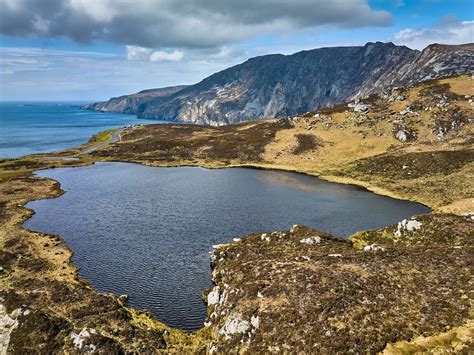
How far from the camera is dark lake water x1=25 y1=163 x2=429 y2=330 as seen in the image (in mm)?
50631

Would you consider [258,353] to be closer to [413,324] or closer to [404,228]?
[413,324]

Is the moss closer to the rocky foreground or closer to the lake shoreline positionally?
the lake shoreline

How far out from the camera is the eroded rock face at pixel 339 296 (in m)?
33.3

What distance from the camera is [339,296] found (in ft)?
124

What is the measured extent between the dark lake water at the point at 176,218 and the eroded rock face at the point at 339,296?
612cm

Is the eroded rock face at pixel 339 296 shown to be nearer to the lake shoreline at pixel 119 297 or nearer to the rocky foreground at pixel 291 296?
the rocky foreground at pixel 291 296

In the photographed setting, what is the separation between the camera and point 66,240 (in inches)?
2648

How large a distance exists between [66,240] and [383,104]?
5493 inches

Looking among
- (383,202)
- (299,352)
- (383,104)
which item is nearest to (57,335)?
(299,352)

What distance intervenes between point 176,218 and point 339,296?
46160mm

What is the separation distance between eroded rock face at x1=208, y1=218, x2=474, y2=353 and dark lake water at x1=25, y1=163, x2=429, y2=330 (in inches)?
241

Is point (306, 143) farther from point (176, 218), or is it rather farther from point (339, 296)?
point (339, 296)

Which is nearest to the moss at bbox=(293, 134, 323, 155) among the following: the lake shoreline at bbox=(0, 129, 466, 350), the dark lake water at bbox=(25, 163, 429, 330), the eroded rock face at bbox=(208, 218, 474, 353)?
the lake shoreline at bbox=(0, 129, 466, 350)

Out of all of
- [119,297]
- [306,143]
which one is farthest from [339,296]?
[306,143]
